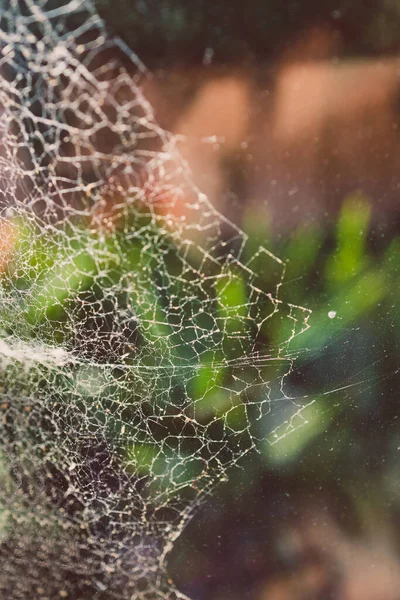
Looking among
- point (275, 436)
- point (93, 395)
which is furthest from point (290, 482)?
point (93, 395)

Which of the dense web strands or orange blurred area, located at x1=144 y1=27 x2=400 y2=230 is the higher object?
orange blurred area, located at x1=144 y1=27 x2=400 y2=230

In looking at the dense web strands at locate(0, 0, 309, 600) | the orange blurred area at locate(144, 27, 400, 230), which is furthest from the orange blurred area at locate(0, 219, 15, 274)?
the orange blurred area at locate(144, 27, 400, 230)

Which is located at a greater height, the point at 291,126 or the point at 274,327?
the point at 291,126

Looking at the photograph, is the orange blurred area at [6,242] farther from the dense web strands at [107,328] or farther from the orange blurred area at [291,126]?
the orange blurred area at [291,126]

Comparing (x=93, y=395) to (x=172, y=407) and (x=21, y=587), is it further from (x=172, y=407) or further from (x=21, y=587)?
(x=21, y=587)

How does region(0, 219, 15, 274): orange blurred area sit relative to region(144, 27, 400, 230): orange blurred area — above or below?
below

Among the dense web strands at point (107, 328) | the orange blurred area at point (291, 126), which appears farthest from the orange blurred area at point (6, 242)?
the orange blurred area at point (291, 126)

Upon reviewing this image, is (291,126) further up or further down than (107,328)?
further up

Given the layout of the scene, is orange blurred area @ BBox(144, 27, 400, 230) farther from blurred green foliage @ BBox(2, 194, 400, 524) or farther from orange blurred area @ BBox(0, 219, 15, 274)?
orange blurred area @ BBox(0, 219, 15, 274)
